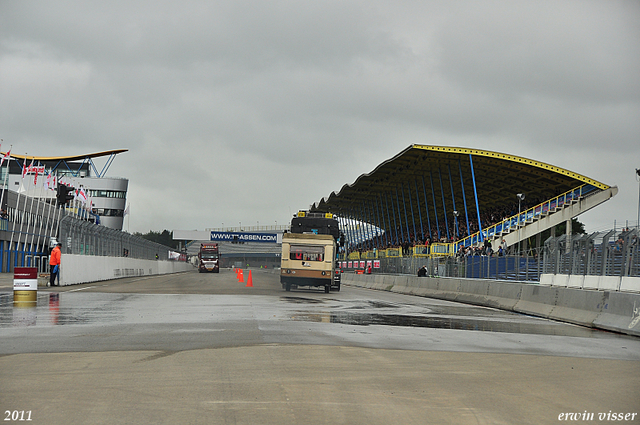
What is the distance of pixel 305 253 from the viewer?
32.1 m

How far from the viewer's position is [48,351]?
9406mm

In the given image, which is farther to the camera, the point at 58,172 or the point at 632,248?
the point at 58,172

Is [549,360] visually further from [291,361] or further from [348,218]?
[348,218]

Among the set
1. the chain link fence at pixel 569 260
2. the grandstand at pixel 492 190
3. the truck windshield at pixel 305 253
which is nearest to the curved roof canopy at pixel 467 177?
the grandstand at pixel 492 190

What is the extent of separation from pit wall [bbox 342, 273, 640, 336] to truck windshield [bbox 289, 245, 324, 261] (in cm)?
542

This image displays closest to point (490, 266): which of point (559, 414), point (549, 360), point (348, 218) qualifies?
point (549, 360)

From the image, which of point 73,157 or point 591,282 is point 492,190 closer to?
point 591,282

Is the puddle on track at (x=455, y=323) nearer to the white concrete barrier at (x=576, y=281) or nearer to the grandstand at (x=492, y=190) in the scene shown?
the white concrete barrier at (x=576, y=281)

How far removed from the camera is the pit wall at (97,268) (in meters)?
32.5

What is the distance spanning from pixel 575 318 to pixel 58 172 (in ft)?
390

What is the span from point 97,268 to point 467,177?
113 feet

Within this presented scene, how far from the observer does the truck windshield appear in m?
32.1

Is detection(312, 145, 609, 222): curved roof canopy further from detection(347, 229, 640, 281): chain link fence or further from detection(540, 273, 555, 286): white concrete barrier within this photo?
detection(540, 273, 555, 286): white concrete barrier

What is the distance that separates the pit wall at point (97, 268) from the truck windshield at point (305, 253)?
10376 millimetres
